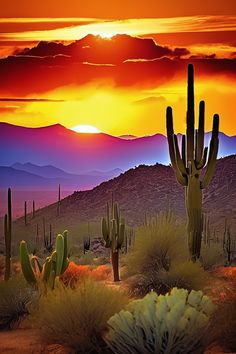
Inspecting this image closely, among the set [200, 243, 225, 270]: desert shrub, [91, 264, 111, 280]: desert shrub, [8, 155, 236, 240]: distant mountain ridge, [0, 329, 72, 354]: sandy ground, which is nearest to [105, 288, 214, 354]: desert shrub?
[0, 329, 72, 354]: sandy ground

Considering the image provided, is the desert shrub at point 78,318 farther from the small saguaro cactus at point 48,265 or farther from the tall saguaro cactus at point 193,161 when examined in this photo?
the tall saguaro cactus at point 193,161

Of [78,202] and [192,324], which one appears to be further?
[78,202]

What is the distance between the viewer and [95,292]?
1150cm

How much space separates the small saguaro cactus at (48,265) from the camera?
14.0 meters

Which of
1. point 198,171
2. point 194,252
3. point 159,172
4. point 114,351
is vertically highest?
point 159,172

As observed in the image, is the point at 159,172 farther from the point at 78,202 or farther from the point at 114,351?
the point at 114,351

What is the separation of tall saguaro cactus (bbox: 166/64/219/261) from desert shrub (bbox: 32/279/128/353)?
26.0 ft

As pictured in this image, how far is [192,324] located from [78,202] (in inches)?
1670

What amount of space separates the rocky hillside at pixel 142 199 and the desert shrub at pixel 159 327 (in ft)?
108

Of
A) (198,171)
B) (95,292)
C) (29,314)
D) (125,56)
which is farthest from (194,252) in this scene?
(125,56)

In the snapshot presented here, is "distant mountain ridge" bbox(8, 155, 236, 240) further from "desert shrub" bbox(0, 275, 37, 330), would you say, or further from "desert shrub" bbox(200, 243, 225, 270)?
"desert shrub" bbox(0, 275, 37, 330)

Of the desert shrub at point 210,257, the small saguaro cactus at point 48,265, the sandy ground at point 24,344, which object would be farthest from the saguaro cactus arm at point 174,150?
the sandy ground at point 24,344

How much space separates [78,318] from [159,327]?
168cm

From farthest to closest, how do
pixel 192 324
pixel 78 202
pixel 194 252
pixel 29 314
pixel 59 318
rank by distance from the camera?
pixel 78 202 → pixel 194 252 → pixel 29 314 → pixel 59 318 → pixel 192 324
